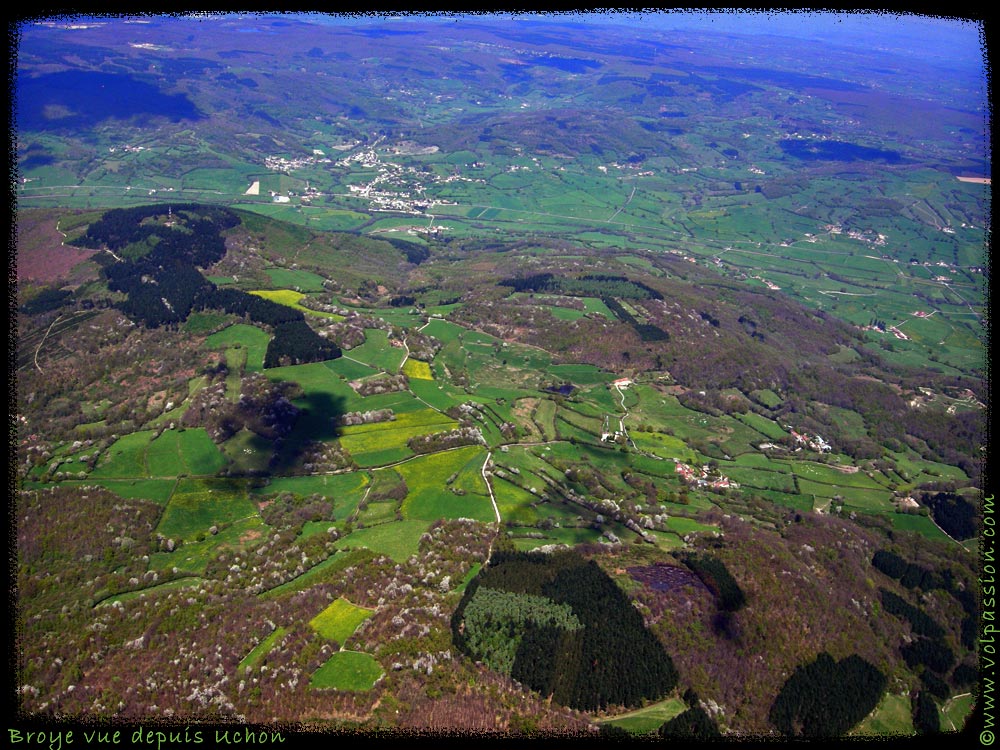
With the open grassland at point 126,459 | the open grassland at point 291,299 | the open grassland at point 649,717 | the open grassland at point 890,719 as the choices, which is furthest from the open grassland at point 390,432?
the open grassland at point 890,719

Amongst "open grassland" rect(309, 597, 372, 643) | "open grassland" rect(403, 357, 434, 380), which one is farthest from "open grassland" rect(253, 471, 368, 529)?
"open grassland" rect(403, 357, 434, 380)

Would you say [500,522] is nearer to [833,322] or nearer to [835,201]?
[833,322]

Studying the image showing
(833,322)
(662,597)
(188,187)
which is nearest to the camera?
(662,597)

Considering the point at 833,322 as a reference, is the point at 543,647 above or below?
above

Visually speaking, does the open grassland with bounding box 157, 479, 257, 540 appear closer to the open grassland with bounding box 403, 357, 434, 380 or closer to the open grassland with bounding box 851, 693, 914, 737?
the open grassland with bounding box 403, 357, 434, 380

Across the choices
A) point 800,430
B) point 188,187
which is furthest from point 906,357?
point 188,187

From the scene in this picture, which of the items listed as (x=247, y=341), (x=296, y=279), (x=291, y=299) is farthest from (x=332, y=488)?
(x=296, y=279)

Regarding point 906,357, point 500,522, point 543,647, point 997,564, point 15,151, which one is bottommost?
point 906,357
